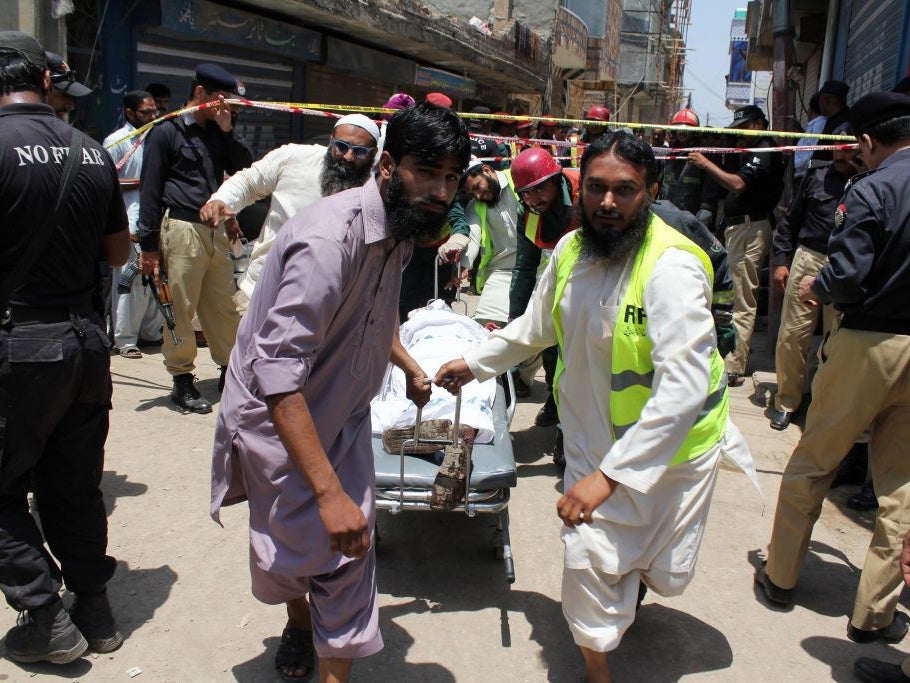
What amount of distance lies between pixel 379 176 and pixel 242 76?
30.9ft

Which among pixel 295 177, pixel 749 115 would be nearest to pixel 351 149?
pixel 295 177

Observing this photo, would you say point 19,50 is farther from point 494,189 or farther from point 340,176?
point 494,189

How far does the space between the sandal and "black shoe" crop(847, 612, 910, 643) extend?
2078mm

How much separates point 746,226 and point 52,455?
5934 mm

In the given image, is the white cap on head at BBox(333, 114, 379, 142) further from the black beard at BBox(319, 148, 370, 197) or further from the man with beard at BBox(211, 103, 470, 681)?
the man with beard at BBox(211, 103, 470, 681)

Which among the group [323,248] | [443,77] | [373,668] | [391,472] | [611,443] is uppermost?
[443,77]

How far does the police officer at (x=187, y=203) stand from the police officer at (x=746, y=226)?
3.83 metres

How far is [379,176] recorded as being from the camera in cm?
233

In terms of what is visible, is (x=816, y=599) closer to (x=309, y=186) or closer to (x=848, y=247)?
(x=848, y=247)

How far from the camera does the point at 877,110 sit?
323 centimetres

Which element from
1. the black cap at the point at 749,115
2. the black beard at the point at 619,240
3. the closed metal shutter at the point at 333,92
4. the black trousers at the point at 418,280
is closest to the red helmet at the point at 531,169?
the black trousers at the point at 418,280

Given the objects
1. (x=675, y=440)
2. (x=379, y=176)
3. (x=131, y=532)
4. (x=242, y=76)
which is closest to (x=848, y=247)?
(x=675, y=440)

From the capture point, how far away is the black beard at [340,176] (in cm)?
470

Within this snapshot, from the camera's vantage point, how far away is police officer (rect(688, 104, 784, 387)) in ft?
22.6
